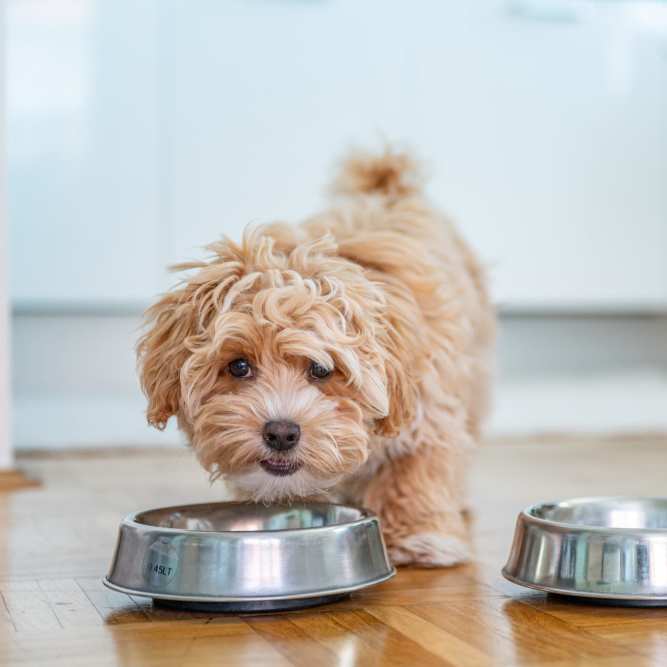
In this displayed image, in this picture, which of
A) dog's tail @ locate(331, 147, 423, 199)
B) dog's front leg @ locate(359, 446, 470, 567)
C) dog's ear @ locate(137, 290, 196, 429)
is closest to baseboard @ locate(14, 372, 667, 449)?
dog's tail @ locate(331, 147, 423, 199)

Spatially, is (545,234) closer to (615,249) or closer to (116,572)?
(615,249)

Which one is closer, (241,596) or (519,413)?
(241,596)

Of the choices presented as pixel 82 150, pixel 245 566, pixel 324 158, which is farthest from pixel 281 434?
pixel 324 158

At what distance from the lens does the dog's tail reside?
106 inches

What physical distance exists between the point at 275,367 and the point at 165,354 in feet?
0.61

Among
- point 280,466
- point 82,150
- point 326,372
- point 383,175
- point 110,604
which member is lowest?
point 110,604

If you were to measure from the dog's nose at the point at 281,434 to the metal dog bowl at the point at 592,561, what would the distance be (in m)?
0.34

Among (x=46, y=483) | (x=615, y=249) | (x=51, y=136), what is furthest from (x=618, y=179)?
(x=46, y=483)

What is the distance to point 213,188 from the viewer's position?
13.6 feet

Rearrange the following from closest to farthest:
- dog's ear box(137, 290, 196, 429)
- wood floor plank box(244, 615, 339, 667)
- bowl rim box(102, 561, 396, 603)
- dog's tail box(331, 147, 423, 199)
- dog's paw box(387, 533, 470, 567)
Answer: wood floor plank box(244, 615, 339, 667) → bowl rim box(102, 561, 396, 603) → dog's ear box(137, 290, 196, 429) → dog's paw box(387, 533, 470, 567) → dog's tail box(331, 147, 423, 199)

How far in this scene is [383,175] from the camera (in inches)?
108

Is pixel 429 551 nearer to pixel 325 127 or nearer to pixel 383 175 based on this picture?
pixel 383 175

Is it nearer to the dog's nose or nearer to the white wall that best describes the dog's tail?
the white wall

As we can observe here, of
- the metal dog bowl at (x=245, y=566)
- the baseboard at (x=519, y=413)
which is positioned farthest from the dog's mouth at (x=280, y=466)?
the baseboard at (x=519, y=413)
